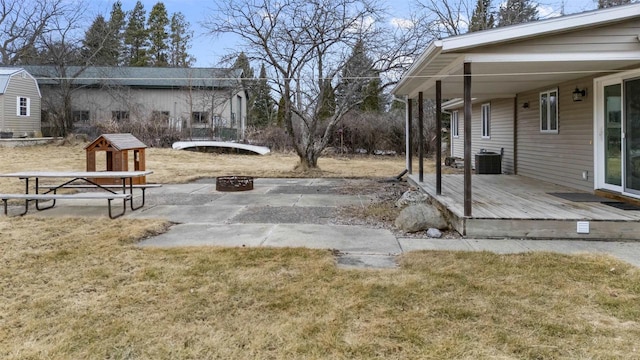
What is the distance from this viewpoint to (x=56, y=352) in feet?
8.23

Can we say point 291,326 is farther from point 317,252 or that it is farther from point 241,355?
point 317,252

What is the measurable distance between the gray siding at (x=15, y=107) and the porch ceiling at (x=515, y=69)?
22319 millimetres

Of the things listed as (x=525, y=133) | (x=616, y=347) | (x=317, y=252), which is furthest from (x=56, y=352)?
(x=525, y=133)

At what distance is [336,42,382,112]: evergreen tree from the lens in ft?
41.0

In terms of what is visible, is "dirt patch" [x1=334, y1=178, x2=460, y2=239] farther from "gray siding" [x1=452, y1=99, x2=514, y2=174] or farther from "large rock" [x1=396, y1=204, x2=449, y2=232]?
"gray siding" [x1=452, y1=99, x2=514, y2=174]

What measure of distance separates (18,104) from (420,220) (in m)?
25.3

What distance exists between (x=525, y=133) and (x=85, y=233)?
933 centimetres

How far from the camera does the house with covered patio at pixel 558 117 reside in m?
5.33

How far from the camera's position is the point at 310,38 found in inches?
484

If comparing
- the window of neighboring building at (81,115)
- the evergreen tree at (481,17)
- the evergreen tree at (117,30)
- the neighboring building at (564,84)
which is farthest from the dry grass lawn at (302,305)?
the evergreen tree at (117,30)

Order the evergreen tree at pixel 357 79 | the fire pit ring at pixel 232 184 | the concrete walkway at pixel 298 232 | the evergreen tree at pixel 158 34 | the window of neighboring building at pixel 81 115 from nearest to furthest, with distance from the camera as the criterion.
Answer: the concrete walkway at pixel 298 232, the fire pit ring at pixel 232 184, the evergreen tree at pixel 357 79, the window of neighboring building at pixel 81 115, the evergreen tree at pixel 158 34

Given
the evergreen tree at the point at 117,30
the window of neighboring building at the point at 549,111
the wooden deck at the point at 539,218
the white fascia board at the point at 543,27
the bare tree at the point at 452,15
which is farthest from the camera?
the evergreen tree at the point at 117,30

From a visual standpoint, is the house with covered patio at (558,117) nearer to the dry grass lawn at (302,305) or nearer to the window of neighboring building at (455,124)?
the dry grass lawn at (302,305)

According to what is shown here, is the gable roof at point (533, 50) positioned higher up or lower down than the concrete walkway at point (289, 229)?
higher up
